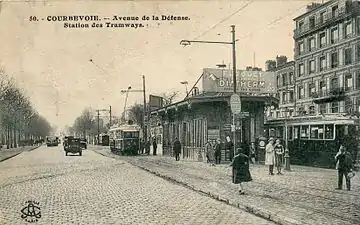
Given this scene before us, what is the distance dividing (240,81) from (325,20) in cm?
2076

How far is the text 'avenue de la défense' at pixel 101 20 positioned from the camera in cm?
1011

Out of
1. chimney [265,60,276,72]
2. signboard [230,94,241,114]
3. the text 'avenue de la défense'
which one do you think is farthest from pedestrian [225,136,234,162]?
chimney [265,60,276,72]

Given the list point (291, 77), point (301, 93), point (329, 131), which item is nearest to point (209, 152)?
point (329, 131)

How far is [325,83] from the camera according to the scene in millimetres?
44906

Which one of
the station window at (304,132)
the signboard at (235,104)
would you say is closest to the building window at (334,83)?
the station window at (304,132)

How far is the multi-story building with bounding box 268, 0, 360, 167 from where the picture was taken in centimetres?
2002

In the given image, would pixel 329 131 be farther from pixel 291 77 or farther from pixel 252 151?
pixel 291 77

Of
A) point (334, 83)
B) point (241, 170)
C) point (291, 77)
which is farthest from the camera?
point (291, 77)

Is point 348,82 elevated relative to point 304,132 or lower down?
elevated

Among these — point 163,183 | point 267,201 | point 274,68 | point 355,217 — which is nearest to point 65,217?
point 267,201

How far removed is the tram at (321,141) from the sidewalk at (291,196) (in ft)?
9.79

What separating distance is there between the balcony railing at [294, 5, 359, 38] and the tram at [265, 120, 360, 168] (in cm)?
1343

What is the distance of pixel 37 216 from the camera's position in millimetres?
9102

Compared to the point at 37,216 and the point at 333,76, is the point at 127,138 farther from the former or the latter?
the point at 37,216
